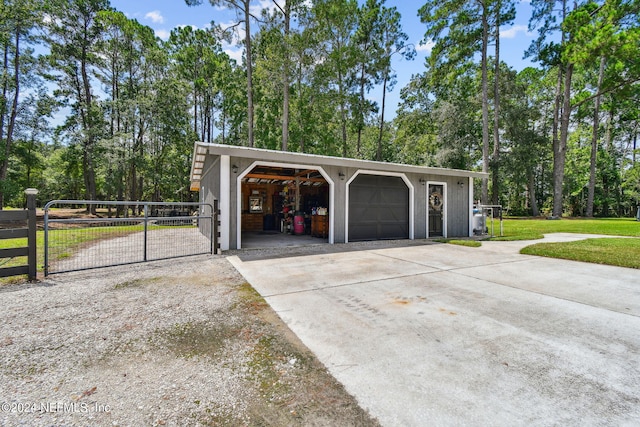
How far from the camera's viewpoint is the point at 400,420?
151cm

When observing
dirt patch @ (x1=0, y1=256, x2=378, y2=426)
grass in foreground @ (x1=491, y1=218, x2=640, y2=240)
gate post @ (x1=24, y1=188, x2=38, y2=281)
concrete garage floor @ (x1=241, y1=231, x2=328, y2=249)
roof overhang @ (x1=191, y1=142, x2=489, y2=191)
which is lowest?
dirt patch @ (x1=0, y1=256, x2=378, y2=426)

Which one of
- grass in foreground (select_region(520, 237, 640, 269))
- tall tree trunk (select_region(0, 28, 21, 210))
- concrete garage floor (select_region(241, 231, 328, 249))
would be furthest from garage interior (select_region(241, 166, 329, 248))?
tall tree trunk (select_region(0, 28, 21, 210))

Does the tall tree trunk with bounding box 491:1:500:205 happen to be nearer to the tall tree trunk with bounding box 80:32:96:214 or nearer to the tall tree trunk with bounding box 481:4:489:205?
the tall tree trunk with bounding box 481:4:489:205

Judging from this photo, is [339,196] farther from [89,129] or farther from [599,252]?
[89,129]

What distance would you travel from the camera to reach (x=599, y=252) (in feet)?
21.3

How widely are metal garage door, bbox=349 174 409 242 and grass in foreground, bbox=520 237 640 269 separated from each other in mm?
3487

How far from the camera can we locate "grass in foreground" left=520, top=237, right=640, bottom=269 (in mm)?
5613

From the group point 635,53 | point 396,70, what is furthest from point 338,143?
point 635,53

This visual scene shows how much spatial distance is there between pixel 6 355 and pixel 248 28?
17193 mm

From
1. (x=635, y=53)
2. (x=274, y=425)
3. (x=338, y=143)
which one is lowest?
(x=274, y=425)

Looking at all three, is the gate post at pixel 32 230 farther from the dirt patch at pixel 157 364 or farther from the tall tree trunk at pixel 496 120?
the tall tree trunk at pixel 496 120

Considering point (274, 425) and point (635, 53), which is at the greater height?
point (635, 53)

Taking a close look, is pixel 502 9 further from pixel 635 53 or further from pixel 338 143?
pixel 338 143

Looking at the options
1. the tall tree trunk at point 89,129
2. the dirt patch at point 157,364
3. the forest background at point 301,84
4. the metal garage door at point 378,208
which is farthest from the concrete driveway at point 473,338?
the tall tree trunk at point 89,129
